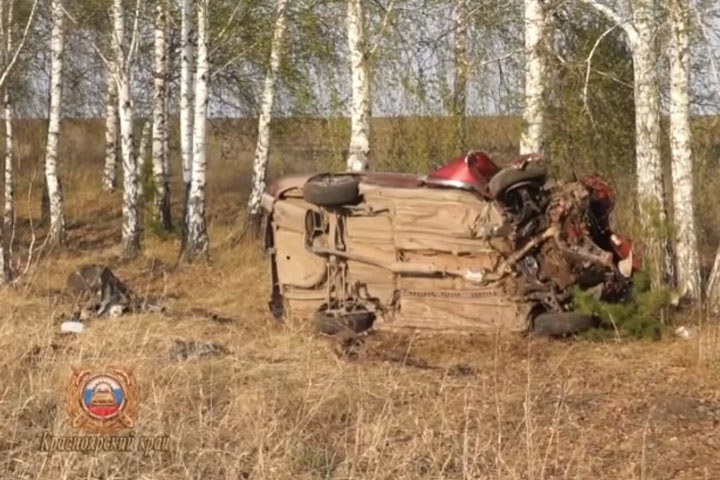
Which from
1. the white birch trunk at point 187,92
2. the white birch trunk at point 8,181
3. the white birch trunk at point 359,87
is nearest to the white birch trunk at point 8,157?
the white birch trunk at point 8,181

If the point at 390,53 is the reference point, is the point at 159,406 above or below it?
below

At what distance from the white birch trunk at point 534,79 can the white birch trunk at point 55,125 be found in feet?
27.4

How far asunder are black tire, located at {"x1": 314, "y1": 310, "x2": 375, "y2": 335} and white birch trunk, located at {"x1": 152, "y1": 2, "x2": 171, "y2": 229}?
842cm

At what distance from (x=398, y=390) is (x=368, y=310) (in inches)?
121

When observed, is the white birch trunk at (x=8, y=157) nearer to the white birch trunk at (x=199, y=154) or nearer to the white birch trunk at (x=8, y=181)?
the white birch trunk at (x=8, y=181)

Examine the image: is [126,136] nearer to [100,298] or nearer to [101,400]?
[100,298]

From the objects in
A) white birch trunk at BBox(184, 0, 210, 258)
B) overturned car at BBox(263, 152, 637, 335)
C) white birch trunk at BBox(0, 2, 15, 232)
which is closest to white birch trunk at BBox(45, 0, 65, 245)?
white birch trunk at BBox(0, 2, 15, 232)

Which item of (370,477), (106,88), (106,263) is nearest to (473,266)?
(370,477)

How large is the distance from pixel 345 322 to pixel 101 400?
4.49m

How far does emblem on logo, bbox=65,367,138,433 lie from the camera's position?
19.2 feet

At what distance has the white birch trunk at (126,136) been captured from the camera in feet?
56.5

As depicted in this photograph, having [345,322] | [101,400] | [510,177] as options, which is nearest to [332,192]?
[345,322]

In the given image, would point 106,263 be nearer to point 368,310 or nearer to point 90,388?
point 368,310

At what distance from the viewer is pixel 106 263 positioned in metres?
17.3
